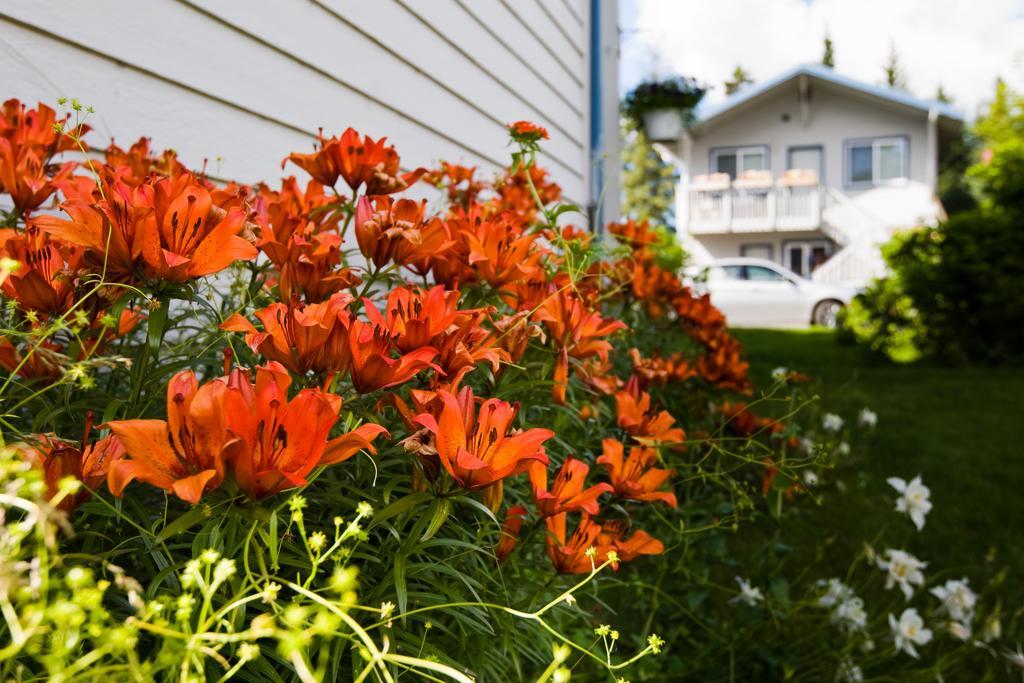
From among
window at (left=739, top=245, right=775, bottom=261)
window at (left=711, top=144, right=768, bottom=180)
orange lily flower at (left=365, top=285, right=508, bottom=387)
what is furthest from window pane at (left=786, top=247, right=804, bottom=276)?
orange lily flower at (left=365, top=285, right=508, bottom=387)

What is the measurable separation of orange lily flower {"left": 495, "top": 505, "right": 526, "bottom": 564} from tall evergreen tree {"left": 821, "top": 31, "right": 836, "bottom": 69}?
173 feet

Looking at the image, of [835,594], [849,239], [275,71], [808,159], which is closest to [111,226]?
[275,71]

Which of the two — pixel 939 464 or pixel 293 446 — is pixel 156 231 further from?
pixel 939 464

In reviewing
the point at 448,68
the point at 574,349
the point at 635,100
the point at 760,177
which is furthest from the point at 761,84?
the point at 574,349

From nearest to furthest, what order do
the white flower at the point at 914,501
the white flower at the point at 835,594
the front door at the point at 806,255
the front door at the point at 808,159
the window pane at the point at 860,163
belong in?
the white flower at the point at 835,594 < the white flower at the point at 914,501 < the window pane at the point at 860,163 < the front door at the point at 808,159 < the front door at the point at 806,255

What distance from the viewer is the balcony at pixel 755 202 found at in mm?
19016

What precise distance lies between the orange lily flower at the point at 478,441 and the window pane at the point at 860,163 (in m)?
21.0

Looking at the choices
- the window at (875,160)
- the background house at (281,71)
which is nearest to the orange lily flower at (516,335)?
the background house at (281,71)

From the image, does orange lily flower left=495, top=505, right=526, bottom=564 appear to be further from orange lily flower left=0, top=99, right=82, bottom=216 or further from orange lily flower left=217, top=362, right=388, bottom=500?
orange lily flower left=0, top=99, right=82, bottom=216

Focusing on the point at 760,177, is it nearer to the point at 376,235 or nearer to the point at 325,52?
the point at 325,52

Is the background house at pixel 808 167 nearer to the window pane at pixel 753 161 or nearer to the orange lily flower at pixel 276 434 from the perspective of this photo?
the window pane at pixel 753 161

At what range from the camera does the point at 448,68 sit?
3.22 metres

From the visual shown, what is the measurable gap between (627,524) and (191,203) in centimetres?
74

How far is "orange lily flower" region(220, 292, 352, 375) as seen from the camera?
2.59 feet
